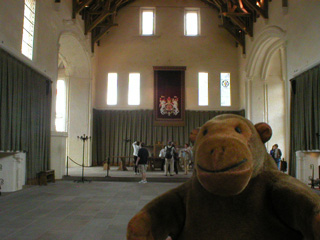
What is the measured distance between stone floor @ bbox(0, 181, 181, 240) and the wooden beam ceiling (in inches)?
340

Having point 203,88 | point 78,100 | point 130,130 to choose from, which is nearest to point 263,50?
point 203,88

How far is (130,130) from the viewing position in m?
17.2

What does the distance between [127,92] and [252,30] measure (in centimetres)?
749

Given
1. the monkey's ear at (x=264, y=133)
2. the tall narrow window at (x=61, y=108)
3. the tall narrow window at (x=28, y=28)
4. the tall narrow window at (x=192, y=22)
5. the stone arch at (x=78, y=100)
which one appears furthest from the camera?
the tall narrow window at (x=192, y=22)

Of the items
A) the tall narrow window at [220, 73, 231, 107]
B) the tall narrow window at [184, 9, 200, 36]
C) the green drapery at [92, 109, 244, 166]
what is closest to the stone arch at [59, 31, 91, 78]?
the green drapery at [92, 109, 244, 166]

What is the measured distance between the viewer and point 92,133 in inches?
649

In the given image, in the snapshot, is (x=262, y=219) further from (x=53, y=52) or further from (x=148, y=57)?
(x=148, y=57)

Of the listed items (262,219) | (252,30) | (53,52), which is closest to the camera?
(262,219)

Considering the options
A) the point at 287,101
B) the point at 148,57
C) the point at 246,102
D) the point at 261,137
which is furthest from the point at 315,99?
the point at 148,57

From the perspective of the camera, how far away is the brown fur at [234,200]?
1213mm

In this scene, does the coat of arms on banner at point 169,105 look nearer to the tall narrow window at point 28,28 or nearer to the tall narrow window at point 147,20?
the tall narrow window at point 147,20

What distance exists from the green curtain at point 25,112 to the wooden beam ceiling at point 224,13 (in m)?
5.11

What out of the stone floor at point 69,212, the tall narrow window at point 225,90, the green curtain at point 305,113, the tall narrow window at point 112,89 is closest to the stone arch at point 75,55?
the tall narrow window at point 112,89

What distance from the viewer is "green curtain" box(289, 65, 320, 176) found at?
28.8 ft
